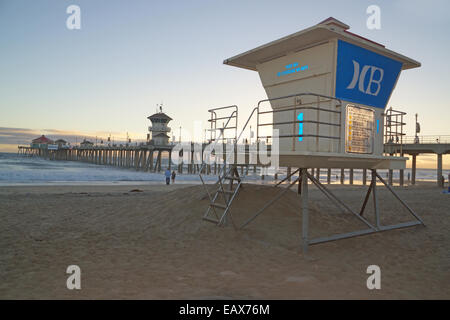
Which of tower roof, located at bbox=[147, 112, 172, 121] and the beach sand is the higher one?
tower roof, located at bbox=[147, 112, 172, 121]

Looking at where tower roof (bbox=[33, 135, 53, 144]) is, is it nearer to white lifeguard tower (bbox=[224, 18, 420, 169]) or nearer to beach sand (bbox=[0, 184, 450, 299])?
beach sand (bbox=[0, 184, 450, 299])

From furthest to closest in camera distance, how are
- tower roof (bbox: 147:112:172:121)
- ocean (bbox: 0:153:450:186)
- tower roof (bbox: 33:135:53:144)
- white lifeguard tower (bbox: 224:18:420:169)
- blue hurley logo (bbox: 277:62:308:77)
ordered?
tower roof (bbox: 33:135:53:144) → tower roof (bbox: 147:112:172:121) → ocean (bbox: 0:153:450:186) → blue hurley logo (bbox: 277:62:308:77) → white lifeguard tower (bbox: 224:18:420:169)

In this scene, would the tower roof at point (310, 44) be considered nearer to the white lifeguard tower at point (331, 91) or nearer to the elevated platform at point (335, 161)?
the white lifeguard tower at point (331, 91)

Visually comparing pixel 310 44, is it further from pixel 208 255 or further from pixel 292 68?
pixel 208 255

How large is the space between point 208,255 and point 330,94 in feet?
13.4

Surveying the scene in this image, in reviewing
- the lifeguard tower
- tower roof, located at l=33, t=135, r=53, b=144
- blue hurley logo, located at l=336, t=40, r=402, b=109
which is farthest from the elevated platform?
tower roof, located at l=33, t=135, r=53, b=144

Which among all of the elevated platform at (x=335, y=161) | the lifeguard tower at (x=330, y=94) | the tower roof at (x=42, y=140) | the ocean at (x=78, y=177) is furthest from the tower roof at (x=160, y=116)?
the tower roof at (x=42, y=140)

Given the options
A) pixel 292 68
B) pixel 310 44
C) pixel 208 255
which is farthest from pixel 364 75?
pixel 208 255

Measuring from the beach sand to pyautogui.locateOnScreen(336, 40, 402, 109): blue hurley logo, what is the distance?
10.9 ft

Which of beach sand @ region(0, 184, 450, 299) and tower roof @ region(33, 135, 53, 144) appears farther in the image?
tower roof @ region(33, 135, 53, 144)

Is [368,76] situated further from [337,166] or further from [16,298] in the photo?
[16,298]

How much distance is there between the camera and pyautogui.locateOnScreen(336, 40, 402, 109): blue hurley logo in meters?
6.64

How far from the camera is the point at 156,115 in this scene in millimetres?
66000
